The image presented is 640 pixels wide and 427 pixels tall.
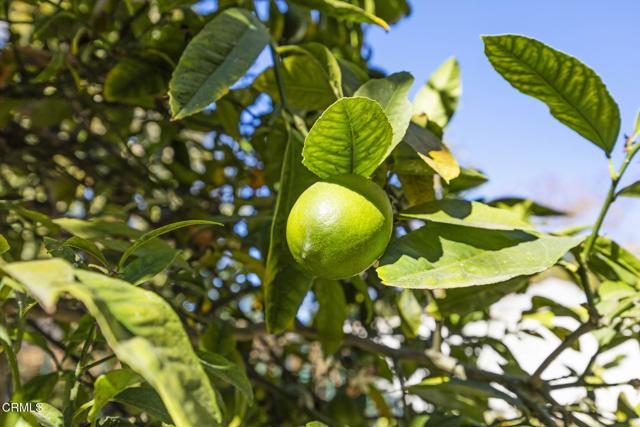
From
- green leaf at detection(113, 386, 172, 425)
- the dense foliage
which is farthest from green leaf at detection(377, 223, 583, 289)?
green leaf at detection(113, 386, 172, 425)

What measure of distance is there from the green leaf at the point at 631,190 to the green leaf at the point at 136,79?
0.62m

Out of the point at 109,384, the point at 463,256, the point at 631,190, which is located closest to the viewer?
the point at 109,384

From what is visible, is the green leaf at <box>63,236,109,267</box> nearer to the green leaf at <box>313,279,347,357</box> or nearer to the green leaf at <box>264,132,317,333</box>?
the green leaf at <box>264,132,317,333</box>

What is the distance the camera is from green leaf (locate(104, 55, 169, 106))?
894mm

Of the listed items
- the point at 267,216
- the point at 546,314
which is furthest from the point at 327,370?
the point at 267,216

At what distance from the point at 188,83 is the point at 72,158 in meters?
0.76

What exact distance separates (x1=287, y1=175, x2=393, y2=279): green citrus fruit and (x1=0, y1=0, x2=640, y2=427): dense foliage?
0.03 m

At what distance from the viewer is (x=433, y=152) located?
2.18 ft

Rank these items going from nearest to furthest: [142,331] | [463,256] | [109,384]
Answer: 1. [142,331]
2. [109,384]
3. [463,256]

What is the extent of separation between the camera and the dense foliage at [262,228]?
1.69 feet

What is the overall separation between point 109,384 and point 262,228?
0.45 meters

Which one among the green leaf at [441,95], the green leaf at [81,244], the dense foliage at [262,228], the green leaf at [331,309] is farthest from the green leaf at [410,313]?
the green leaf at [81,244]

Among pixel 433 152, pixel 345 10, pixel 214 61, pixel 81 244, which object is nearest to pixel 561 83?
pixel 433 152

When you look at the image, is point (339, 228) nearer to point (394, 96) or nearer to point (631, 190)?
point (394, 96)
